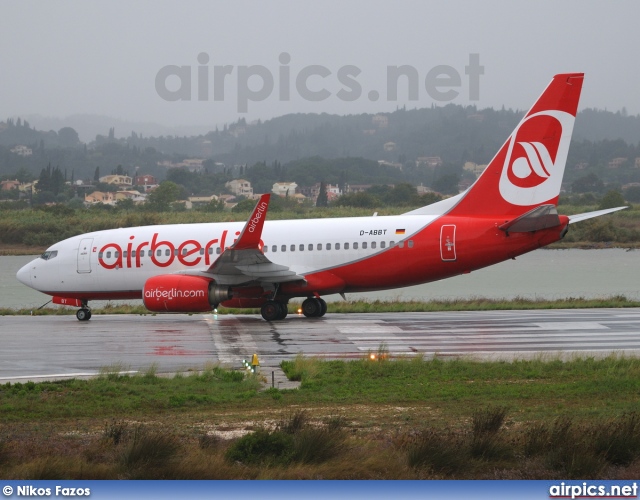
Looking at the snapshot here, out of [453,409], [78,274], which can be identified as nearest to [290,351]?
[453,409]

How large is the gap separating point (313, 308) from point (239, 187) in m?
123

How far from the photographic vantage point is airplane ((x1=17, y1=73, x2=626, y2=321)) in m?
28.5

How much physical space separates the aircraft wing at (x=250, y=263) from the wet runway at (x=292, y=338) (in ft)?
4.78

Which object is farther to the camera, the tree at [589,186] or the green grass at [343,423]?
the tree at [589,186]

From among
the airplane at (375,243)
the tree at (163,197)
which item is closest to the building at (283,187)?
the tree at (163,197)

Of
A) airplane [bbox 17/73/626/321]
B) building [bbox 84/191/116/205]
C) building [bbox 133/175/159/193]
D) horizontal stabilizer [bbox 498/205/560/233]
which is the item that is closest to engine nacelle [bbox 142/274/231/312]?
airplane [bbox 17/73/626/321]

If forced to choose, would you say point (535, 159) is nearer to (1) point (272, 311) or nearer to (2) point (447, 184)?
(1) point (272, 311)

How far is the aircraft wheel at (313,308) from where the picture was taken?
31234 millimetres

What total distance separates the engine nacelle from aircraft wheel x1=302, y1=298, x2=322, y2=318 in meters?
3.12

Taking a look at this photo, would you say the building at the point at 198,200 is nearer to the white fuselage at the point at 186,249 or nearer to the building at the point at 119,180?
the building at the point at 119,180

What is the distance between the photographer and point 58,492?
371 inches

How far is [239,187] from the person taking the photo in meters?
153

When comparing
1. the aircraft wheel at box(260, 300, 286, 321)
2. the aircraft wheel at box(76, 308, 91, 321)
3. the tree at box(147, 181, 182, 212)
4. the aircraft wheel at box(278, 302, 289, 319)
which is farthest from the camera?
the tree at box(147, 181, 182, 212)

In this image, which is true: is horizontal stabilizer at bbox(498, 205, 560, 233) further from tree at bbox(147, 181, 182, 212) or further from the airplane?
tree at bbox(147, 181, 182, 212)
